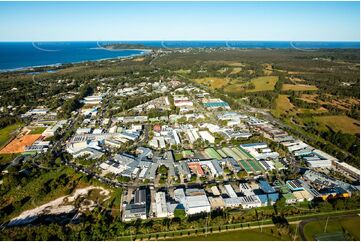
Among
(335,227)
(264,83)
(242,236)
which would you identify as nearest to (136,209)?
(242,236)

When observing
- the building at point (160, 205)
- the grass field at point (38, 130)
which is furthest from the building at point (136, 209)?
the grass field at point (38, 130)

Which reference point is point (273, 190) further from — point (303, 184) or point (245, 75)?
point (245, 75)

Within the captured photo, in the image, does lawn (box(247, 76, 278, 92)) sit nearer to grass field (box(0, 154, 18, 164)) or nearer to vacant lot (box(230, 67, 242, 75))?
vacant lot (box(230, 67, 242, 75))

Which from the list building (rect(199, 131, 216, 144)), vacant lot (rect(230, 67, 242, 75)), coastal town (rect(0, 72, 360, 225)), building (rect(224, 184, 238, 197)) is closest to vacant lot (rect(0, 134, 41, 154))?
coastal town (rect(0, 72, 360, 225))

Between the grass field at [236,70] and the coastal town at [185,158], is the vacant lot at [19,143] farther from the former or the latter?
the grass field at [236,70]

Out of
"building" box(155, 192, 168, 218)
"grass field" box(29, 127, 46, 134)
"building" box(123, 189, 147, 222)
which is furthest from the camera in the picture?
"grass field" box(29, 127, 46, 134)

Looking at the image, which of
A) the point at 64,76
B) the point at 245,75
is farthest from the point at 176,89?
the point at 64,76

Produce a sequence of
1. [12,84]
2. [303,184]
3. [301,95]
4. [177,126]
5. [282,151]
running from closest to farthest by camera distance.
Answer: [303,184] < [282,151] < [177,126] < [301,95] < [12,84]
